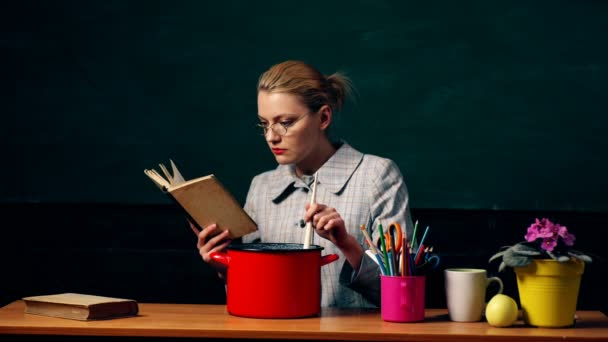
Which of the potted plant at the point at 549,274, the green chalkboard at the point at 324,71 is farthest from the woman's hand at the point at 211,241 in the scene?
the green chalkboard at the point at 324,71

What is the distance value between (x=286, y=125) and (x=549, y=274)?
75 cm

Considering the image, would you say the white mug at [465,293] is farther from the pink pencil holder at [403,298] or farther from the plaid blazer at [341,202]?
the plaid blazer at [341,202]

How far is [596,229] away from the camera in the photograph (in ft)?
8.97

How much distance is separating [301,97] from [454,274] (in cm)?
65

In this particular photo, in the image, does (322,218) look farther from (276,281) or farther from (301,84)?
(301,84)

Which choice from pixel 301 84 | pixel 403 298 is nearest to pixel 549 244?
pixel 403 298

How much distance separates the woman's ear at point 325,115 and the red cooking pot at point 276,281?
1.81ft

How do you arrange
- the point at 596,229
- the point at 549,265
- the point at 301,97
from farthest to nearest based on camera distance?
the point at 596,229
the point at 301,97
the point at 549,265

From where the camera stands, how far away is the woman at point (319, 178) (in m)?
1.99

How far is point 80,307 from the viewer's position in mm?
1597

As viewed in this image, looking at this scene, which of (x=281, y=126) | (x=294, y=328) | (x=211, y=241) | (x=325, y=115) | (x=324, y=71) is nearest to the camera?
(x=294, y=328)

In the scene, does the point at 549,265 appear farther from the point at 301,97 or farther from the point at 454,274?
the point at 301,97

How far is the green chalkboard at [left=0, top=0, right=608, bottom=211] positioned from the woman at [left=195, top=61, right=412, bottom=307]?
619mm

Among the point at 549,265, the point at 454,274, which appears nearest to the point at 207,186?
the point at 454,274
